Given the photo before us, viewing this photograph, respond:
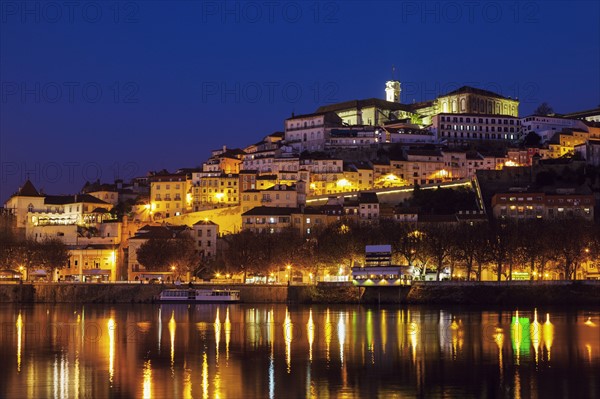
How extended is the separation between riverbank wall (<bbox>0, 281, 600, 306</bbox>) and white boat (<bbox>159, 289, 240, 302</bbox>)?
868mm

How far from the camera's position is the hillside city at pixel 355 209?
204ft

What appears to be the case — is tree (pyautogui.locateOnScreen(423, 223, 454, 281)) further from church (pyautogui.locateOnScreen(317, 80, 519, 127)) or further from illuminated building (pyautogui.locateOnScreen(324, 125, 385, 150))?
church (pyautogui.locateOnScreen(317, 80, 519, 127))

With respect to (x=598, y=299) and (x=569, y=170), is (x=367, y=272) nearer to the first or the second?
(x=598, y=299)

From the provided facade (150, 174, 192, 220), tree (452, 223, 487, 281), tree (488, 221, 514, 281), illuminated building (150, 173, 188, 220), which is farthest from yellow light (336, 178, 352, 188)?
tree (488, 221, 514, 281)

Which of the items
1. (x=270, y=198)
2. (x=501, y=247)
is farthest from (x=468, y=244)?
(x=270, y=198)

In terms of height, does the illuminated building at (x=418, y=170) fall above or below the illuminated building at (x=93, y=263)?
above

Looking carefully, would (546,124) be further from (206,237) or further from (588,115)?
(206,237)

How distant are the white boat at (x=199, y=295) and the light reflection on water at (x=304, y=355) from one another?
41.5 ft

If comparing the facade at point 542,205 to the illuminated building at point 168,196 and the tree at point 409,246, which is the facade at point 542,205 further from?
the illuminated building at point 168,196

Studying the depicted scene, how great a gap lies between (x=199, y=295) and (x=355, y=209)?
22.3 meters

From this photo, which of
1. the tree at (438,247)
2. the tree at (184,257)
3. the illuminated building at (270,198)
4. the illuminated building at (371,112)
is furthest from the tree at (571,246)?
the illuminated building at (371,112)

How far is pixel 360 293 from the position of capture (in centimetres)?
5812

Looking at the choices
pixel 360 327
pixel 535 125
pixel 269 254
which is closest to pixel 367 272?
pixel 269 254

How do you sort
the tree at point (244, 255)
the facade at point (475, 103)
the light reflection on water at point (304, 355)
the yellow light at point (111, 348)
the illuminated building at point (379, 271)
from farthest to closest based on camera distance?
1. the facade at point (475, 103)
2. the tree at point (244, 255)
3. the illuminated building at point (379, 271)
4. the yellow light at point (111, 348)
5. the light reflection on water at point (304, 355)
